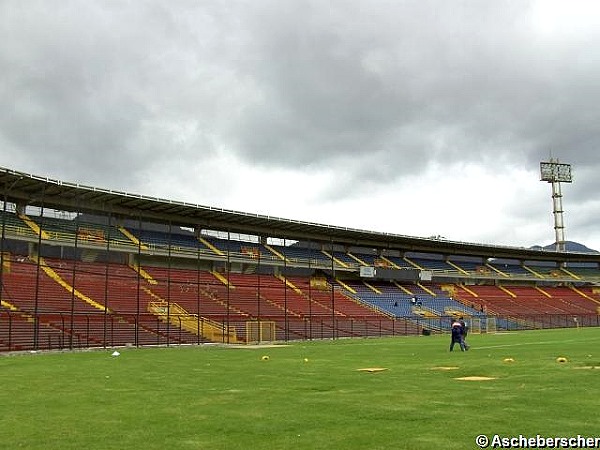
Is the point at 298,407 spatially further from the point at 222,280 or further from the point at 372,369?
the point at 222,280

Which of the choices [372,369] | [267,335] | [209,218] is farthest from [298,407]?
[209,218]

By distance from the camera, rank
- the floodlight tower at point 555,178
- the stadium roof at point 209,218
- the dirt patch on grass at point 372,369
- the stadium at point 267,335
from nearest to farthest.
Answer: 1. the stadium at point 267,335
2. the dirt patch on grass at point 372,369
3. the stadium roof at point 209,218
4. the floodlight tower at point 555,178

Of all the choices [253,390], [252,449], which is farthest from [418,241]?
[252,449]

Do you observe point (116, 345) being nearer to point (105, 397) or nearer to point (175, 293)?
point (175, 293)

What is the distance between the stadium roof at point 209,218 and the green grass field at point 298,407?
65.4 ft

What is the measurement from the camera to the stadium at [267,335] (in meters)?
9.04

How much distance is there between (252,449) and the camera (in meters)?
7.54

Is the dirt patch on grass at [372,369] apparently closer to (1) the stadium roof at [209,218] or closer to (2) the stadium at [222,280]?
(2) the stadium at [222,280]

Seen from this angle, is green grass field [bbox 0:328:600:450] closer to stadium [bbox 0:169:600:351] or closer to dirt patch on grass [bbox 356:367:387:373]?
dirt patch on grass [bbox 356:367:387:373]

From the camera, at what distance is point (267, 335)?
45312mm

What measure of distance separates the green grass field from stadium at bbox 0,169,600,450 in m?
0.06

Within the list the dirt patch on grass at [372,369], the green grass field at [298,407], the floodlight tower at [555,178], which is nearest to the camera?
the green grass field at [298,407]

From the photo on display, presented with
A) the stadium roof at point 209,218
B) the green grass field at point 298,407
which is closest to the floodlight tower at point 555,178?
the stadium roof at point 209,218

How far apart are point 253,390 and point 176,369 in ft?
23.7
